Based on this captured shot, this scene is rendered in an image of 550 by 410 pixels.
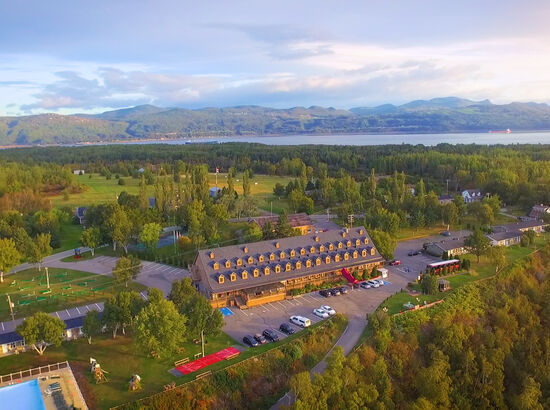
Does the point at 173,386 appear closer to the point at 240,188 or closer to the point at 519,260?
the point at 519,260

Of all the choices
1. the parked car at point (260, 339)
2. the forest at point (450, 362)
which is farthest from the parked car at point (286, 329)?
the forest at point (450, 362)

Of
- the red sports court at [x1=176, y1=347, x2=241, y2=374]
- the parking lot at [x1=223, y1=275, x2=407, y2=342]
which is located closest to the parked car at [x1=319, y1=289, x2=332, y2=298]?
the parking lot at [x1=223, y1=275, x2=407, y2=342]

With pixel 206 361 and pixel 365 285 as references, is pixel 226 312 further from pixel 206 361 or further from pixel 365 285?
pixel 365 285

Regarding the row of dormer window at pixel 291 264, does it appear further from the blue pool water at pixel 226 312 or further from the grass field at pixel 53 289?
the grass field at pixel 53 289

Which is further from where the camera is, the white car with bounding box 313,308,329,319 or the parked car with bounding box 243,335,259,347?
the white car with bounding box 313,308,329,319

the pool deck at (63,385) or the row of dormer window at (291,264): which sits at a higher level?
the row of dormer window at (291,264)

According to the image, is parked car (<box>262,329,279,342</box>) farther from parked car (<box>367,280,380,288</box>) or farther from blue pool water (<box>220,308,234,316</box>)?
parked car (<box>367,280,380,288</box>)

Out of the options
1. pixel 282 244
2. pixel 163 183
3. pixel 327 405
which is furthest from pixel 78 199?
pixel 327 405
